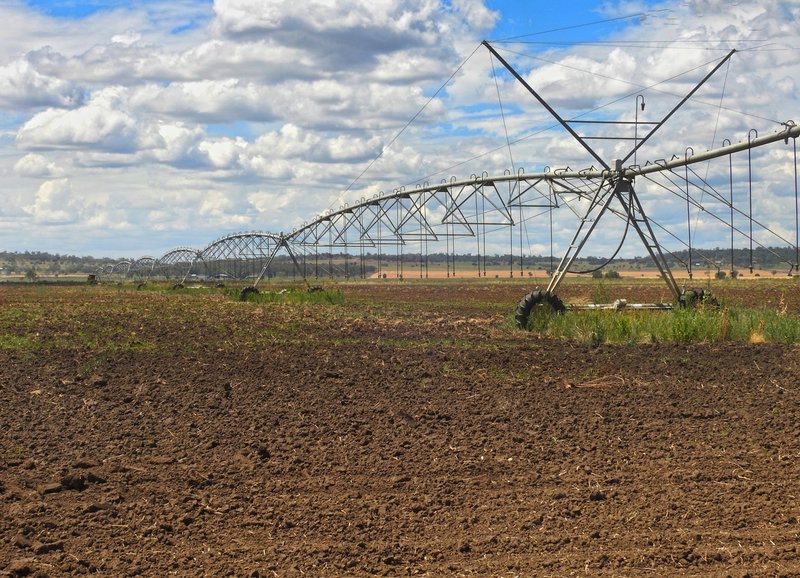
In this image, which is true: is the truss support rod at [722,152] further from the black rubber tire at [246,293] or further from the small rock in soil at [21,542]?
the black rubber tire at [246,293]

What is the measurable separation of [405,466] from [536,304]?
16.3m

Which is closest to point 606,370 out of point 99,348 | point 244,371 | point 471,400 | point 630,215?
point 471,400

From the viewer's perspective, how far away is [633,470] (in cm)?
1018

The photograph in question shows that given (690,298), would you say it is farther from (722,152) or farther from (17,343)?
(17,343)

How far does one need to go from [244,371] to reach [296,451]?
24.8ft

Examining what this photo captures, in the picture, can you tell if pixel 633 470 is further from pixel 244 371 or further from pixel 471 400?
pixel 244 371

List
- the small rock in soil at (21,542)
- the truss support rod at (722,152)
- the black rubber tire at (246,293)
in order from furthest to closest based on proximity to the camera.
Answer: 1. the black rubber tire at (246,293)
2. the truss support rod at (722,152)
3. the small rock in soil at (21,542)

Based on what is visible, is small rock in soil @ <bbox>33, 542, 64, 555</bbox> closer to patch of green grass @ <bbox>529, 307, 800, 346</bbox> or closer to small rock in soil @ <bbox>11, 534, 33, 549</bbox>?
small rock in soil @ <bbox>11, 534, 33, 549</bbox>

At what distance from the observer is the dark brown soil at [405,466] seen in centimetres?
767

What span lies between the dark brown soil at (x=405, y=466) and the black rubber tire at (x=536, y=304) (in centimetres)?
600

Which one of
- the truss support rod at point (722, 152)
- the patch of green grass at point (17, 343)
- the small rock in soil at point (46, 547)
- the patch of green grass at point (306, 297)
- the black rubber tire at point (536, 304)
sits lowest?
the small rock in soil at point (46, 547)

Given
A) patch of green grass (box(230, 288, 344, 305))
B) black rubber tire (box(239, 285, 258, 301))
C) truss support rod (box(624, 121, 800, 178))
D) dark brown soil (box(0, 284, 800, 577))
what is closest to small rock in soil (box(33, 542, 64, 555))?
dark brown soil (box(0, 284, 800, 577))

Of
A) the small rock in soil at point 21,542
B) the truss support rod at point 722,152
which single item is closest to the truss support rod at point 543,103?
the truss support rod at point 722,152

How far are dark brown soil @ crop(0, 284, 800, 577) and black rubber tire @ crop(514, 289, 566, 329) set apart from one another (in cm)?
600
